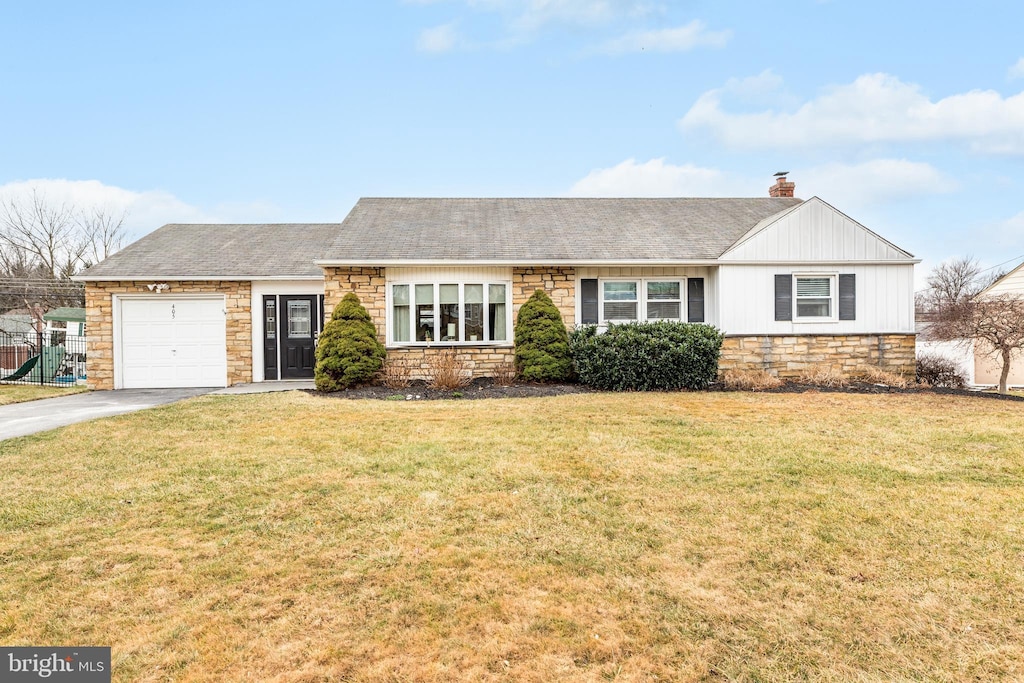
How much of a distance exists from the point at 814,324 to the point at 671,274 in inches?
136

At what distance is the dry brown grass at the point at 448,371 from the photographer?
11227mm

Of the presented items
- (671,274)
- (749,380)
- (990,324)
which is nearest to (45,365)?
(671,274)

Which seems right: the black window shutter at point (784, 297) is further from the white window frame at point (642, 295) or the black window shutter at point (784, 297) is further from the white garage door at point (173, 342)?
the white garage door at point (173, 342)

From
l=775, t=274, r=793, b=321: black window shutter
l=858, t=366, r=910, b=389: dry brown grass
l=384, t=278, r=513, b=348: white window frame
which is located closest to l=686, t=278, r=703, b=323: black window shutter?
l=775, t=274, r=793, b=321: black window shutter

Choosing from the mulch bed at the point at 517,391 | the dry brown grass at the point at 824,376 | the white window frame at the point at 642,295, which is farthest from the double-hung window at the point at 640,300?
the dry brown grass at the point at 824,376

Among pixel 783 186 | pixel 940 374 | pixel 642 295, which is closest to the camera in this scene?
pixel 642 295

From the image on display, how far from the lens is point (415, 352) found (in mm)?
12344

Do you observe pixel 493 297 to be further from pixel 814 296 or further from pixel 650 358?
pixel 814 296

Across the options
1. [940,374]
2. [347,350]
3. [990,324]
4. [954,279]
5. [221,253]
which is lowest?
[940,374]

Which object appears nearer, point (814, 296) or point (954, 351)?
point (814, 296)

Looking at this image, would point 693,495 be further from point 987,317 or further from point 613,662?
point 987,317

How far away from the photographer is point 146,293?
1260 centimetres

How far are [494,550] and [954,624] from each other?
2.36 metres

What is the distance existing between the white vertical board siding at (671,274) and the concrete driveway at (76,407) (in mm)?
8928
